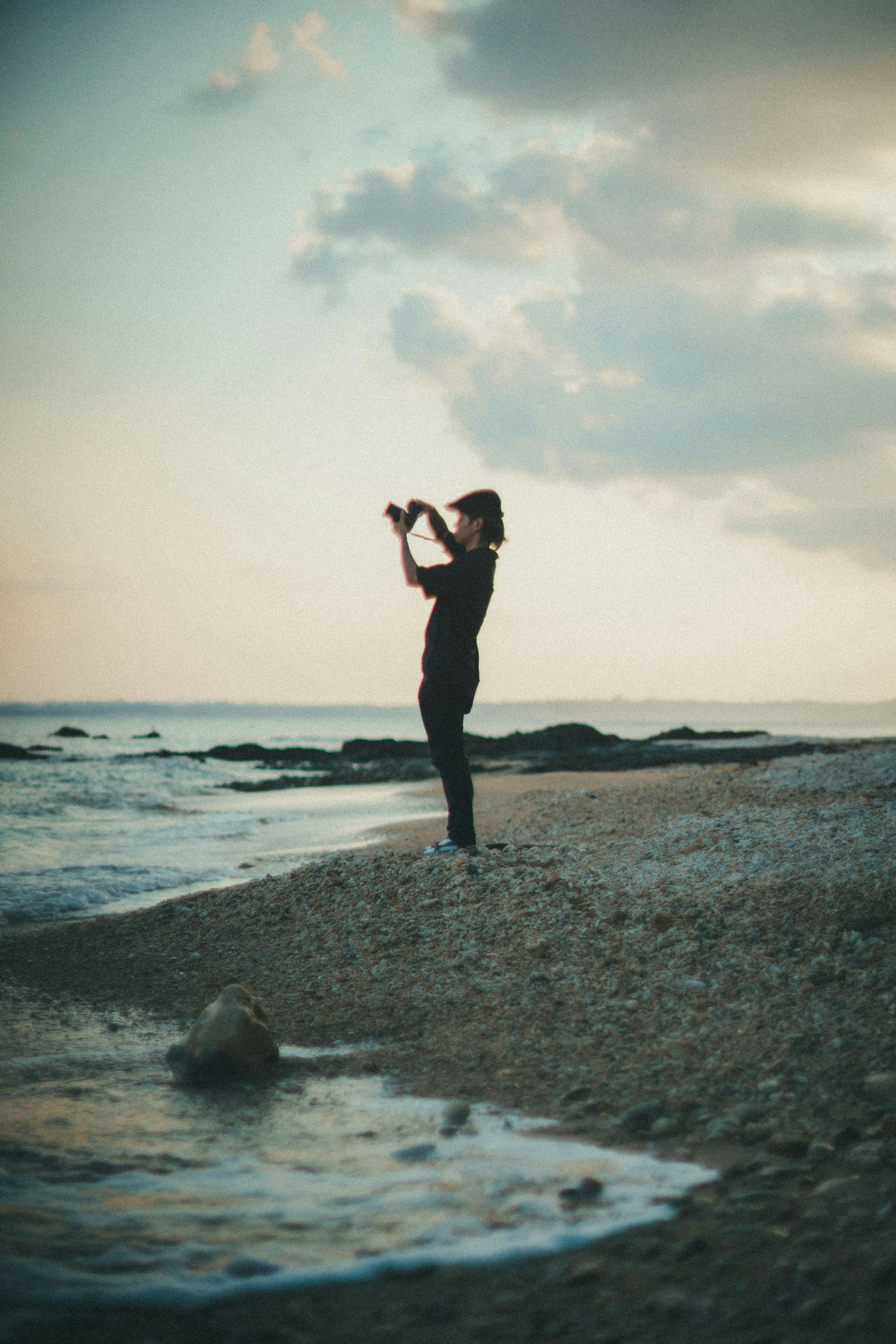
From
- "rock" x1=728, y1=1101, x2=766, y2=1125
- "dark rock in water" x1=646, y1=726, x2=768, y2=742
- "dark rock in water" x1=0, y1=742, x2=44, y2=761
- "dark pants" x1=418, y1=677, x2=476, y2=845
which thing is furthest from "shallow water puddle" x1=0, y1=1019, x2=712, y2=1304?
"dark rock in water" x1=0, y1=742, x2=44, y2=761

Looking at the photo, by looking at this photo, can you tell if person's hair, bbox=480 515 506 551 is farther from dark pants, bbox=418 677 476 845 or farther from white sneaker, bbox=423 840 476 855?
white sneaker, bbox=423 840 476 855

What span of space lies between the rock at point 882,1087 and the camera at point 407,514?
354 centimetres

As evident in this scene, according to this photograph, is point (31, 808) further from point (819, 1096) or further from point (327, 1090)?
point (819, 1096)

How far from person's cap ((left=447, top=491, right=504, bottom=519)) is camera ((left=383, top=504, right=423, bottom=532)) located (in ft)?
0.89

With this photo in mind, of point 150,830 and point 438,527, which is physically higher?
point 438,527

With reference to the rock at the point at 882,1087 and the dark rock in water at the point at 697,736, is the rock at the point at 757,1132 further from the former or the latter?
the dark rock in water at the point at 697,736

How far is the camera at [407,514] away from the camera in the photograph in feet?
16.5

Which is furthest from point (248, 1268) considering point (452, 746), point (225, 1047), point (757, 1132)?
point (452, 746)

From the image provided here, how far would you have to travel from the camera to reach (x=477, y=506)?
5.21 meters

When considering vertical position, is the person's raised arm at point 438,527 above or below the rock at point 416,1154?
above

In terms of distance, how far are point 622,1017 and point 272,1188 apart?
1.51 m

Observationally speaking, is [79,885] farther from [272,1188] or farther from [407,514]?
[272,1188]

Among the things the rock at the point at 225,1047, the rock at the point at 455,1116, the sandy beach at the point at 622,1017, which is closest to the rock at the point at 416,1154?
the rock at the point at 455,1116

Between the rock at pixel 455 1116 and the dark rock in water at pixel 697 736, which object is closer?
the rock at pixel 455 1116
